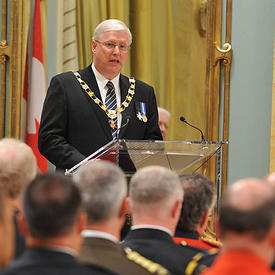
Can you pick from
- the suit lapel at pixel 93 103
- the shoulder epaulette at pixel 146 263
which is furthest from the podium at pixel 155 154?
the shoulder epaulette at pixel 146 263

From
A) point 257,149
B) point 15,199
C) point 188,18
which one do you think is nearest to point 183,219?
point 15,199

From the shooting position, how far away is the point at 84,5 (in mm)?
6629

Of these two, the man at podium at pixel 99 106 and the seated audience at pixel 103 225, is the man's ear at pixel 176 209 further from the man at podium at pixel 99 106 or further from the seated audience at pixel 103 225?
the man at podium at pixel 99 106

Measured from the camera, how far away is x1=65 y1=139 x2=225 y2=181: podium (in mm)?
3791

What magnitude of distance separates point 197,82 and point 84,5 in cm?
127

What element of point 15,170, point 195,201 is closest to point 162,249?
point 195,201

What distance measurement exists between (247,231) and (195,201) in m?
1.00

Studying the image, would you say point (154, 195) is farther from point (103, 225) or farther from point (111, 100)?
point (111, 100)

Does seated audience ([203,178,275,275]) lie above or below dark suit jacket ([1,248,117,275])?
above

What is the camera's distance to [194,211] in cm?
303

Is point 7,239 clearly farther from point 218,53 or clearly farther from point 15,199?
point 218,53

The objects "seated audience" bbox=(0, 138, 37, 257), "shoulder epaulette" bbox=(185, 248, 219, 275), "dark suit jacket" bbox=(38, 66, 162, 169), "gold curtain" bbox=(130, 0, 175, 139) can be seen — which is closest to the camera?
"shoulder epaulette" bbox=(185, 248, 219, 275)

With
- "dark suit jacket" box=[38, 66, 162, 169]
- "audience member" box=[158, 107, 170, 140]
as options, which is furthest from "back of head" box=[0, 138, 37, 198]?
"audience member" box=[158, 107, 170, 140]

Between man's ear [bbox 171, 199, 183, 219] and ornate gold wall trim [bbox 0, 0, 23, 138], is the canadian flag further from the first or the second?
man's ear [bbox 171, 199, 183, 219]
